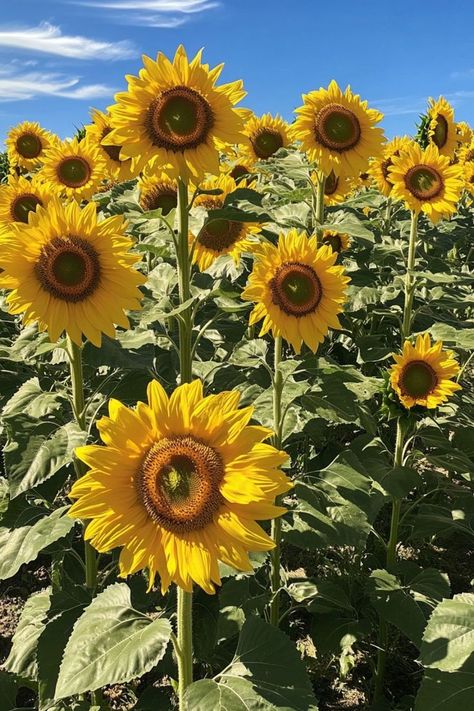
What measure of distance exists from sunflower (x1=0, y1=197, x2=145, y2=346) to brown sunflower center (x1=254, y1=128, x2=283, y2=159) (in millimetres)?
4115

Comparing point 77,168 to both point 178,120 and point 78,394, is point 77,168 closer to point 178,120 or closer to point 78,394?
point 178,120

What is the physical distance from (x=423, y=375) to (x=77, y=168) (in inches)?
124

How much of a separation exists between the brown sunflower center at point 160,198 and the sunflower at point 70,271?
1.51 m

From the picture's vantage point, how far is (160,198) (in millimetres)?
3746

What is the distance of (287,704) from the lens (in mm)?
1807

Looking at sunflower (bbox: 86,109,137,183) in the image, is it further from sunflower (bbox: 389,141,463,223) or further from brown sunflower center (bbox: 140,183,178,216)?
sunflower (bbox: 389,141,463,223)

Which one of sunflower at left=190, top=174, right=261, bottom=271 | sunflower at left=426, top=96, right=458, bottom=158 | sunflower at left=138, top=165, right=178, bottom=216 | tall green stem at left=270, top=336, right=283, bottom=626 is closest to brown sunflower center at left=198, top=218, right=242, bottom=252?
sunflower at left=190, top=174, right=261, bottom=271

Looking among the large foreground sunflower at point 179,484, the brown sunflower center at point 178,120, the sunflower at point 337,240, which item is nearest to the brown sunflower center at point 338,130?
the sunflower at point 337,240

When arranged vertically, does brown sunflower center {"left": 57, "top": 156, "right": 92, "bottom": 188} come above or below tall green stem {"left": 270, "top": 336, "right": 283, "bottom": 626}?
above

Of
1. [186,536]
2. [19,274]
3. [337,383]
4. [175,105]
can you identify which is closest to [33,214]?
[19,274]

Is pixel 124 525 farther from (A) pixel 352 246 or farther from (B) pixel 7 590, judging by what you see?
(A) pixel 352 246

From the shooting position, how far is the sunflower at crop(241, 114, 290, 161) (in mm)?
6062

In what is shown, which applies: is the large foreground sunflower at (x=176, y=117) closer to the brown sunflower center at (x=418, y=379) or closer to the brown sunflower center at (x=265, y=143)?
the brown sunflower center at (x=418, y=379)

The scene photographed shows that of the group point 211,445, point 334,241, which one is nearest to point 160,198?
point 334,241
